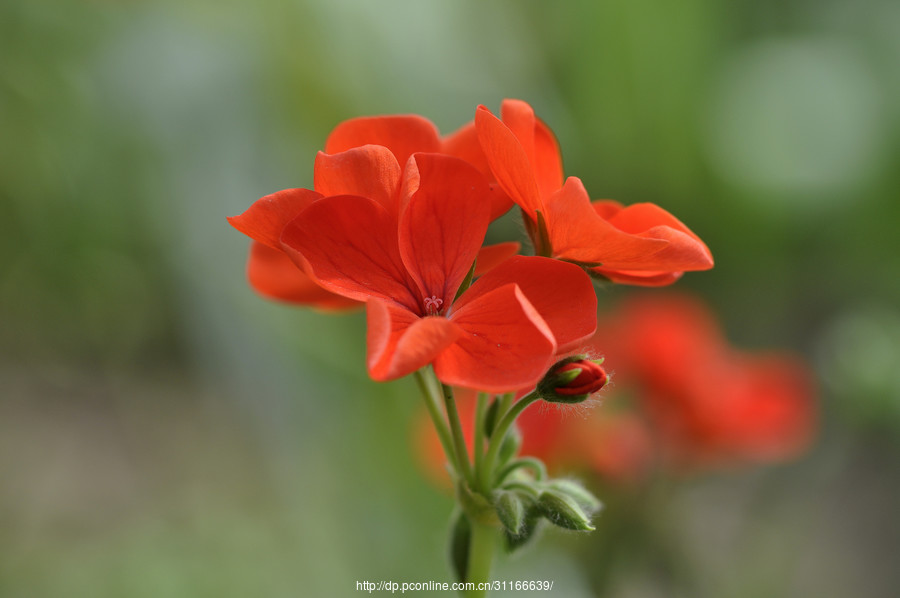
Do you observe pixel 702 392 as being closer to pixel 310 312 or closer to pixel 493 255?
pixel 493 255

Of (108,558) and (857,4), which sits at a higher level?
(857,4)

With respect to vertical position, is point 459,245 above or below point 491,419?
above

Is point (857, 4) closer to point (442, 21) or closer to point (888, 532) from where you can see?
point (442, 21)

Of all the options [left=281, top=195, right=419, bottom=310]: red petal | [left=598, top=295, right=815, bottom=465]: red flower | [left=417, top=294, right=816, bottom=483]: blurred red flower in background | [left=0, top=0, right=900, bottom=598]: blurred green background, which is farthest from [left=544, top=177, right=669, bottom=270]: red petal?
[left=0, top=0, right=900, bottom=598]: blurred green background

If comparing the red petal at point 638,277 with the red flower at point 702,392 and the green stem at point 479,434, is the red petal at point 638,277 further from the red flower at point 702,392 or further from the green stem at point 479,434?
the red flower at point 702,392

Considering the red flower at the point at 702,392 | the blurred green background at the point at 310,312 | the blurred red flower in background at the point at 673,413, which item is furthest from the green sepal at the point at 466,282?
the blurred green background at the point at 310,312

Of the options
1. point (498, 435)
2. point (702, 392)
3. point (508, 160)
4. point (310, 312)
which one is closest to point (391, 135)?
point (508, 160)

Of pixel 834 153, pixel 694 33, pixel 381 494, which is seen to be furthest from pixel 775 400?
pixel 694 33
